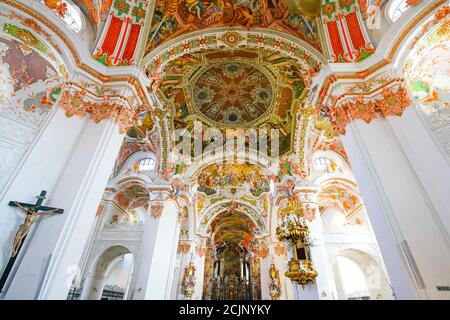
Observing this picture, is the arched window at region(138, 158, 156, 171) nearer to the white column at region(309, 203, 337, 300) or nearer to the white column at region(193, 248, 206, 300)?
the white column at region(193, 248, 206, 300)

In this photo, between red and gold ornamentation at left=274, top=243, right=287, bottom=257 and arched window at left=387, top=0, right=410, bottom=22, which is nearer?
arched window at left=387, top=0, right=410, bottom=22

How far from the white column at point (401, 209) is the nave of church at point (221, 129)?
0.03 meters

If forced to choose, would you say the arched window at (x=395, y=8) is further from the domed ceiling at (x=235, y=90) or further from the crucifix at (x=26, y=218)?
the crucifix at (x=26, y=218)

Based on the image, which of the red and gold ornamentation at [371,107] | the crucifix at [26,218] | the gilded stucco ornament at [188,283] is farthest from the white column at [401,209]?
the gilded stucco ornament at [188,283]

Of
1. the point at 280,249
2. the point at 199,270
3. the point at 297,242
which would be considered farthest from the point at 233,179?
the point at 297,242

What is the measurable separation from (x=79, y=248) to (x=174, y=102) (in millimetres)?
8575

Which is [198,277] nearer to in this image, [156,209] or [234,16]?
[156,209]

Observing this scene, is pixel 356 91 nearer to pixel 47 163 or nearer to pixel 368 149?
pixel 368 149

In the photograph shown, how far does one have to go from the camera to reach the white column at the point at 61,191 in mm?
4348

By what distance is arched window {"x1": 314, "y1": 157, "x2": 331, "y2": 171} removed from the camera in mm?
13284

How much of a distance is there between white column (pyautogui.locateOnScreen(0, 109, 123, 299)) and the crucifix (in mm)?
152

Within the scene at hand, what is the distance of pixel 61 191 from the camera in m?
5.17

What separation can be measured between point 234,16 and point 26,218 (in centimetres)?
847

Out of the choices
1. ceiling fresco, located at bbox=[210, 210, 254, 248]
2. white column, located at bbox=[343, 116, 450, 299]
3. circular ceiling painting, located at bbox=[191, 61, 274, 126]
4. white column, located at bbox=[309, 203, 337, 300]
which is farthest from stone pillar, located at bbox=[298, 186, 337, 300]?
ceiling fresco, located at bbox=[210, 210, 254, 248]
